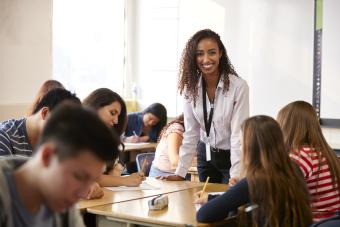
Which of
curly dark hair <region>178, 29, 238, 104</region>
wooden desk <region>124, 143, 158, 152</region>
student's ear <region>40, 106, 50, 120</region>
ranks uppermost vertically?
curly dark hair <region>178, 29, 238, 104</region>

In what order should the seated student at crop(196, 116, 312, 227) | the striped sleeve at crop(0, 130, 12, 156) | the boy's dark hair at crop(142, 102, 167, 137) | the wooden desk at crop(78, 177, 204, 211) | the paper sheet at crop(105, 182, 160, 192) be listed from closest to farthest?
the seated student at crop(196, 116, 312, 227)
the striped sleeve at crop(0, 130, 12, 156)
the wooden desk at crop(78, 177, 204, 211)
the paper sheet at crop(105, 182, 160, 192)
the boy's dark hair at crop(142, 102, 167, 137)

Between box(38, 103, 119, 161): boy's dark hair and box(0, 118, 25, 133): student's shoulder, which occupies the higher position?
box(38, 103, 119, 161): boy's dark hair

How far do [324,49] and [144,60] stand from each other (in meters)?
2.71

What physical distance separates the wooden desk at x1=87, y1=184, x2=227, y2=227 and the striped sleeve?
0.51 m

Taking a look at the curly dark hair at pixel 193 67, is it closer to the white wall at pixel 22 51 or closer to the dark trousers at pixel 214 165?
the dark trousers at pixel 214 165

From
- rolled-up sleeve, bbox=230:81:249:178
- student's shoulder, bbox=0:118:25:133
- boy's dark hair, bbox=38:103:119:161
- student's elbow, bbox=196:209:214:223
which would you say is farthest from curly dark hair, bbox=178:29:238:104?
boy's dark hair, bbox=38:103:119:161

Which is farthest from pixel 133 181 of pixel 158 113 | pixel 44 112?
pixel 158 113

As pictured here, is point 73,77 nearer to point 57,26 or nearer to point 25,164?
point 57,26

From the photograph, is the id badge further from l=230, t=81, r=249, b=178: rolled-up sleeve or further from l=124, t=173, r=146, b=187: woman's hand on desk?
l=124, t=173, r=146, b=187: woman's hand on desk

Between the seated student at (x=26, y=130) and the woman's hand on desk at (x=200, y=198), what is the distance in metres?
0.92

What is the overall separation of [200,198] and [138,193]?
425 mm

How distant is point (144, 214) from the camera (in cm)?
269

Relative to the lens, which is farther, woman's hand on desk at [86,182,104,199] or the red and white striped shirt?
woman's hand on desk at [86,182,104,199]

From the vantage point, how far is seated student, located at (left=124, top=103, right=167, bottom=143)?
6.63m
